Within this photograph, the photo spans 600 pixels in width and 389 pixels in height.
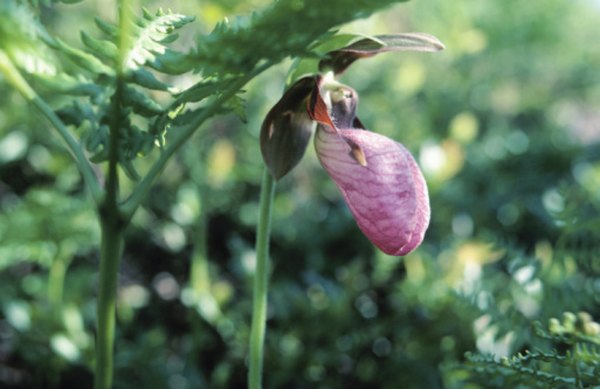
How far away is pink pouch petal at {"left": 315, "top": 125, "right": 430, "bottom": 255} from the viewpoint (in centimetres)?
69

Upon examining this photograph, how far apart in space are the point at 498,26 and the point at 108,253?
2.56 metres

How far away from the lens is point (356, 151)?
0.71 meters

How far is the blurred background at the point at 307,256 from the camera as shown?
1222 mm

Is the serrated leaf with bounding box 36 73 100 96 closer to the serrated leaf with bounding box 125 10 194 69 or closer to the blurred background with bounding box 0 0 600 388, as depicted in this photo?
the serrated leaf with bounding box 125 10 194 69

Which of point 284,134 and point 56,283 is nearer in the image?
point 284,134

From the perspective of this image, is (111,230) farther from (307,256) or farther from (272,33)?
(307,256)

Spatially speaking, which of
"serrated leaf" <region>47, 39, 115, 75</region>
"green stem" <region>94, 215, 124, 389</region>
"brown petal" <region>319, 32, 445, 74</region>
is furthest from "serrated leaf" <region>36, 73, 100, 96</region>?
"brown petal" <region>319, 32, 445, 74</region>

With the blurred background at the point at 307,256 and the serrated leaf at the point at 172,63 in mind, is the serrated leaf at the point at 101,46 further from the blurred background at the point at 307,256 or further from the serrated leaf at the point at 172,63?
the blurred background at the point at 307,256

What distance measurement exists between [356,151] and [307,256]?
851 millimetres

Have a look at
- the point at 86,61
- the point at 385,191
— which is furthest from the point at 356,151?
the point at 86,61

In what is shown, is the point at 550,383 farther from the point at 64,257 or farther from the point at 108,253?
the point at 64,257

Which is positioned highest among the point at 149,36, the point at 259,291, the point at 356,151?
the point at 149,36

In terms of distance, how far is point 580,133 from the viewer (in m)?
2.88

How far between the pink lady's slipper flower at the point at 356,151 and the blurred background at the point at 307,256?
0.34 metres
